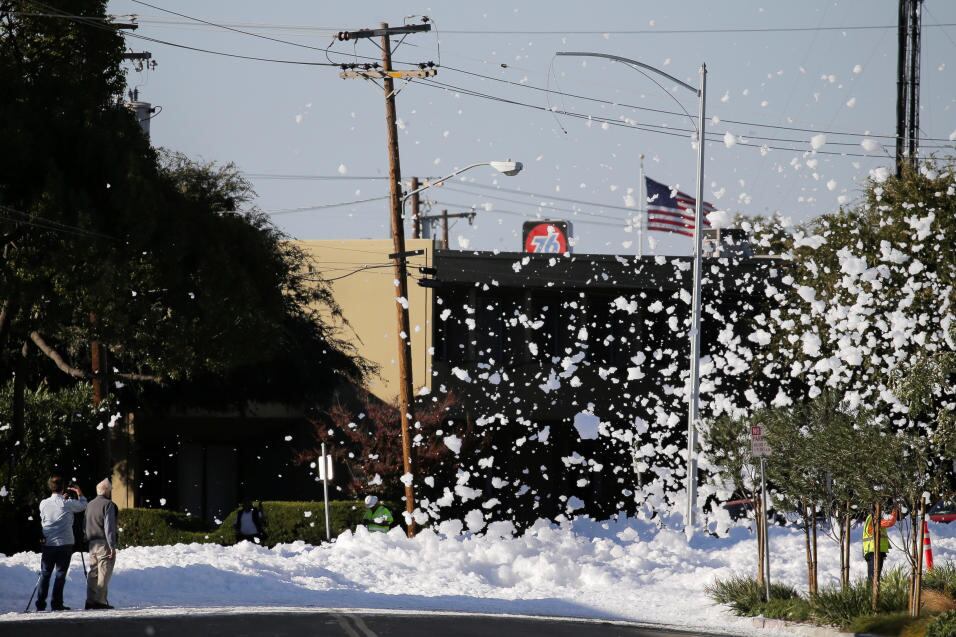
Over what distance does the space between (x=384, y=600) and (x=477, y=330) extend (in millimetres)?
21989

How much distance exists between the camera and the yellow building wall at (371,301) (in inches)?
1730

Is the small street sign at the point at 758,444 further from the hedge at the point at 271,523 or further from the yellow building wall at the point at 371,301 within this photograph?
the yellow building wall at the point at 371,301

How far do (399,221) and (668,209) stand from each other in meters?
12.9

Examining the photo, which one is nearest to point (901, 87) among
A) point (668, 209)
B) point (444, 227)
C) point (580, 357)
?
point (668, 209)

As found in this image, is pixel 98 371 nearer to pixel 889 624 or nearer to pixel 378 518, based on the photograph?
pixel 378 518

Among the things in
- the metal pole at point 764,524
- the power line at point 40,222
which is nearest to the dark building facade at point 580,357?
the power line at point 40,222

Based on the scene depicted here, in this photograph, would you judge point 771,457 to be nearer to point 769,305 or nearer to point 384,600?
point 384,600

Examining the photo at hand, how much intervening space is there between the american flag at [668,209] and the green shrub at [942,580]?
1982 cm

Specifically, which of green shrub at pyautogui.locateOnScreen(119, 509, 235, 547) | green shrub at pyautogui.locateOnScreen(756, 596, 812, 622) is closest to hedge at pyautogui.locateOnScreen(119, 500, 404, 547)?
green shrub at pyautogui.locateOnScreen(119, 509, 235, 547)

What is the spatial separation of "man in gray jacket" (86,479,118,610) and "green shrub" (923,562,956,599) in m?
11.2

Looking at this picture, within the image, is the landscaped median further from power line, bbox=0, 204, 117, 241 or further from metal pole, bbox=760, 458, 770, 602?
power line, bbox=0, 204, 117, 241

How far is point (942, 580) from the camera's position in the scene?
2102cm

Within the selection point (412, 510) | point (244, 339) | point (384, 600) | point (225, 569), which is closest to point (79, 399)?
point (244, 339)

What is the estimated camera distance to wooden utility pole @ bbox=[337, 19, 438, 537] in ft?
98.7
